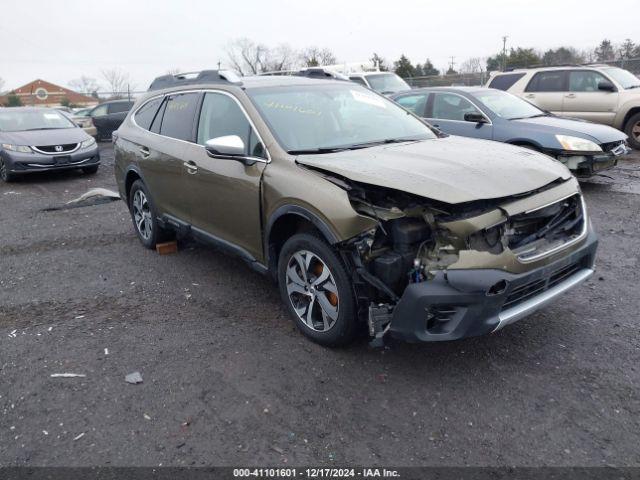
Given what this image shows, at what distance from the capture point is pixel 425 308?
289cm

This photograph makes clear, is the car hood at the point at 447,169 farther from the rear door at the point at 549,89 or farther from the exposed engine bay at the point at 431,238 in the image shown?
the rear door at the point at 549,89

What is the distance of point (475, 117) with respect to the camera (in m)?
8.01

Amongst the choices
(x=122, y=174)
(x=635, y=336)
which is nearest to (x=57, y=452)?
(x=635, y=336)

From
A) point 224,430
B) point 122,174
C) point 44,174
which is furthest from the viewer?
point 44,174

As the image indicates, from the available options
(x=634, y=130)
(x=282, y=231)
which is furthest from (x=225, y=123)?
(x=634, y=130)

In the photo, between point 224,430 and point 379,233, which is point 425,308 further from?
point 224,430

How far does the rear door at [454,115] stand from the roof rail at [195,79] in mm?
4042

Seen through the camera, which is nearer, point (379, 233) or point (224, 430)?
point (224, 430)

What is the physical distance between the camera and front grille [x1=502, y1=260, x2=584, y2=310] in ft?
9.94

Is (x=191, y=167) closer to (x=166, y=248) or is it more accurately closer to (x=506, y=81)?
(x=166, y=248)

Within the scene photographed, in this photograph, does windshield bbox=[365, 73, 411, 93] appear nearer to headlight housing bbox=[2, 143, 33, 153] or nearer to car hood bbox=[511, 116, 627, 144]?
car hood bbox=[511, 116, 627, 144]

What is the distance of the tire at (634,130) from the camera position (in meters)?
11.1

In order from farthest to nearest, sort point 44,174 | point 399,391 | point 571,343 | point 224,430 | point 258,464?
1. point 44,174
2. point 571,343
3. point 399,391
4. point 224,430
5. point 258,464

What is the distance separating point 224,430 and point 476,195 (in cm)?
189
